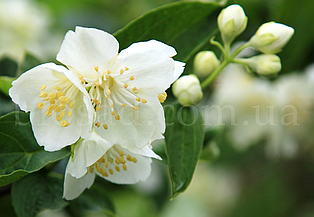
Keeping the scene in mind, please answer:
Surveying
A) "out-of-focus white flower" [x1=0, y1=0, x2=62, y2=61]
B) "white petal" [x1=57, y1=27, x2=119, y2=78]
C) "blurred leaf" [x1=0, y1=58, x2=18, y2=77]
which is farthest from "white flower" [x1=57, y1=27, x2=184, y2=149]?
"out-of-focus white flower" [x1=0, y1=0, x2=62, y2=61]

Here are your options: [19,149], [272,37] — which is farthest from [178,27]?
[19,149]

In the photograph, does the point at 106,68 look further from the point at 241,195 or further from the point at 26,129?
the point at 241,195

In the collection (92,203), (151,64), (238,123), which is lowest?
(238,123)

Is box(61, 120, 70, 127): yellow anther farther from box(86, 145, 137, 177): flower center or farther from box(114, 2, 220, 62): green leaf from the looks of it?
box(114, 2, 220, 62): green leaf

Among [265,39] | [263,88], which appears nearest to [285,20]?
[263,88]

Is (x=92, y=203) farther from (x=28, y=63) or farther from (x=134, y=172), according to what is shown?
(x=28, y=63)
